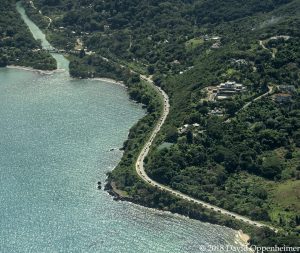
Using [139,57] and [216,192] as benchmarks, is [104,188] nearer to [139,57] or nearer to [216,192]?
[216,192]

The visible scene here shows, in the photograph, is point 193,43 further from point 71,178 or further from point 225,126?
point 71,178

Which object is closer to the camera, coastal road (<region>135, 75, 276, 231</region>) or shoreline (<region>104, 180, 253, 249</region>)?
shoreline (<region>104, 180, 253, 249</region>)

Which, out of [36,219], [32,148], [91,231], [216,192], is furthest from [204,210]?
[32,148]

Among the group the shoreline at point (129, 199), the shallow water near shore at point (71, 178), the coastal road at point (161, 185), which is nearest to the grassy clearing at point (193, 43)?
the shallow water near shore at point (71, 178)

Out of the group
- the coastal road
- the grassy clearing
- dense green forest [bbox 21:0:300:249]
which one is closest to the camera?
the coastal road

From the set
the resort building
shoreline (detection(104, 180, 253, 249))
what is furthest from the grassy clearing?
shoreline (detection(104, 180, 253, 249))

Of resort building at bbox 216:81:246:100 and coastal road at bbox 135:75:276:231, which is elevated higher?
resort building at bbox 216:81:246:100

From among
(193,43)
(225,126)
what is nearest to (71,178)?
(225,126)

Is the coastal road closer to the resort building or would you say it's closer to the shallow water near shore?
the shallow water near shore
